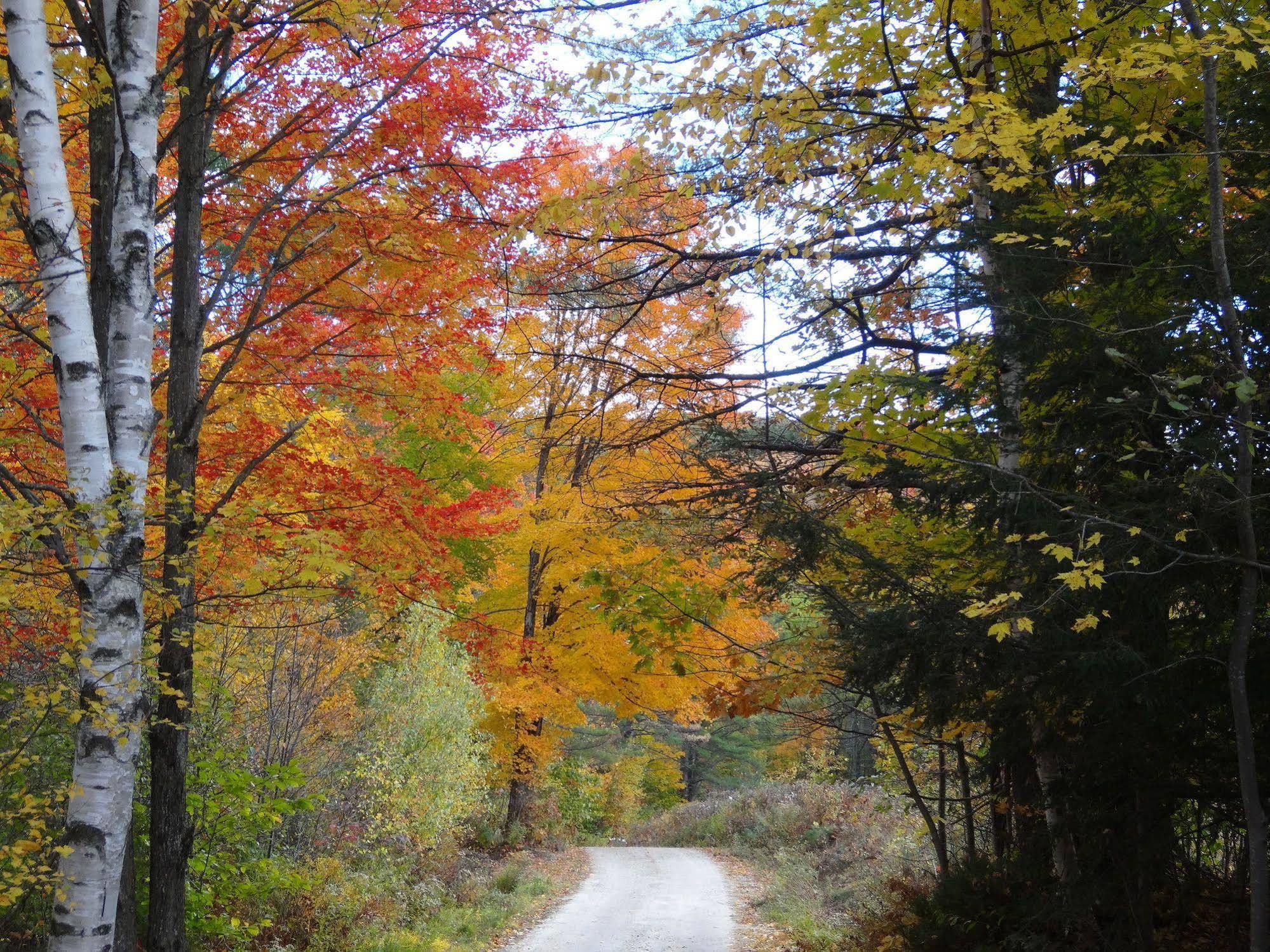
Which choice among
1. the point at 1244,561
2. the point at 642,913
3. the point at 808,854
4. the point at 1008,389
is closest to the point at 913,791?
the point at 1008,389

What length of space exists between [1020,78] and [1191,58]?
6.10 feet

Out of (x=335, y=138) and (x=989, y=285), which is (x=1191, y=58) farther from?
(x=335, y=138)

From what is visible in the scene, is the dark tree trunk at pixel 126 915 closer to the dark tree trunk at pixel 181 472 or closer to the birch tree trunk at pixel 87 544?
the dark tree trunk at pixel 181 472

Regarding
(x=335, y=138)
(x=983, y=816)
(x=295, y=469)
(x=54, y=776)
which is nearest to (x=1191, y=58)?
(x=335, y=138)

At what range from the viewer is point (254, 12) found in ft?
20.3

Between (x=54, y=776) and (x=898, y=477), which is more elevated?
(x=898, y=477)

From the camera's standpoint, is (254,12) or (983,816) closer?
(254,12)

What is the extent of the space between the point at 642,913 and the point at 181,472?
943cm

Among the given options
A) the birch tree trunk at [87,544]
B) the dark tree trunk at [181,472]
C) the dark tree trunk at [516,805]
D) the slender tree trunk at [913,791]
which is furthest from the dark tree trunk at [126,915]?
the dark tree trunk at [516,805]

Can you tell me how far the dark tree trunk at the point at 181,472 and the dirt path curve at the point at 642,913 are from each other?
5386 millimetres

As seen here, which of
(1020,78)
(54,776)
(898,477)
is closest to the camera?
(898,477)

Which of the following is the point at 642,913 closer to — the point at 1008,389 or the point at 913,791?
the point at 913,791

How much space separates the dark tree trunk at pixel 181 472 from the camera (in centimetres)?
555

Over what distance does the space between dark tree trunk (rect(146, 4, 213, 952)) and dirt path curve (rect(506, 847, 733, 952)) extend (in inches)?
212
